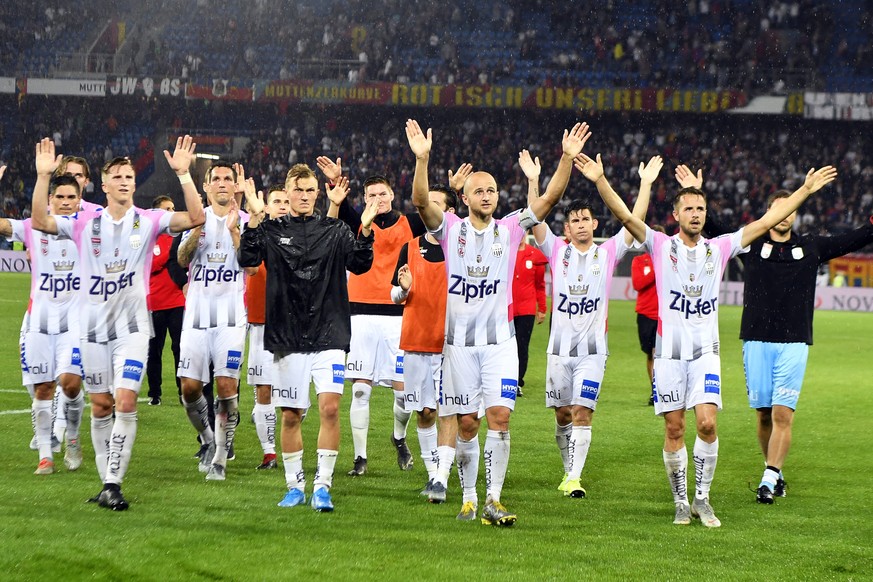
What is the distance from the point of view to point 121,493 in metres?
7.29

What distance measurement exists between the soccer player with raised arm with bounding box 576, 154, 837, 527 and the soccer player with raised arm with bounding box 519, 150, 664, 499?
83cm

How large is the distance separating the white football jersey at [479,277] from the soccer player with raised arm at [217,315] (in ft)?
6.35

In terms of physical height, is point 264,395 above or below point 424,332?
below

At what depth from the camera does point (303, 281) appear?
760 cm

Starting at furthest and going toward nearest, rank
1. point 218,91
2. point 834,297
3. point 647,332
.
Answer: point 218,91, point 834,297, point 647,332

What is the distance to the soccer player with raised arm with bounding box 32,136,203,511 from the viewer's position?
754cm

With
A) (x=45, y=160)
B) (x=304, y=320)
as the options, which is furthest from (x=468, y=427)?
(x=45, y=160)

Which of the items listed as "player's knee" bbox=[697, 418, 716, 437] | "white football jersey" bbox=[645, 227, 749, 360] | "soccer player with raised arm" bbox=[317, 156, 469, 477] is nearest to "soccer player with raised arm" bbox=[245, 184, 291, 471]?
"soccer player with raised arm" bbox=[317, 156, 469, 477]

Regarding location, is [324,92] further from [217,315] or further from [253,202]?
[253,202]

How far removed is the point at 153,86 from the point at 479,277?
3845 centimetres

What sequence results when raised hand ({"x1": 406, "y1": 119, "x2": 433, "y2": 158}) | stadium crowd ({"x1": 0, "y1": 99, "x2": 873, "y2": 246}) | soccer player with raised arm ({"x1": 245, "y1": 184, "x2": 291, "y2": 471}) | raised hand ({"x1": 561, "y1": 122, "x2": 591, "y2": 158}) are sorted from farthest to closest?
stadium crowd ({"x1": 0, "y1": 99, "x2": 873, "y2": 246}), soccer player with raised arm ({"x1": 245, "y1": 184, "x2": 291, "y2": 471}), raised hand ({"x1": 561, "y1": 122, "x2": 591, "y2": 158}), raised hand ({"x1": 406, "y1": 119, "x2": 433, "y2": 158})

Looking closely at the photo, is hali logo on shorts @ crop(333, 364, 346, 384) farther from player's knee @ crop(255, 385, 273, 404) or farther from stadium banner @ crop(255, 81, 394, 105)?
stadium banner @ crop(255, 81, 394, 105)

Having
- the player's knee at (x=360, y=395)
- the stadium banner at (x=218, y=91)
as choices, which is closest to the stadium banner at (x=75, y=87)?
the stadium banner at (x=218, y=91)

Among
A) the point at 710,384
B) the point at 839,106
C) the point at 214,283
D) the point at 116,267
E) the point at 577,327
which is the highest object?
the point at 839,106
